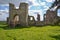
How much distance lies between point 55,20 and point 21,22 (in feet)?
20.1

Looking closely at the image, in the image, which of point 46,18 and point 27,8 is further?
point 46,18

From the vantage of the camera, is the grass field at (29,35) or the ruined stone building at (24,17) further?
the ruined stone building at (24,17)

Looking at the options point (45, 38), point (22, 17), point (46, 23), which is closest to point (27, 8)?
point (22, 17)

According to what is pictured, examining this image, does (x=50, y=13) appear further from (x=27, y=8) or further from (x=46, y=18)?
(x=27, y=8)

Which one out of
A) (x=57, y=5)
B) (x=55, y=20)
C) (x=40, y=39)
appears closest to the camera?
(x=40, y=39)

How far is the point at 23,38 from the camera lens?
46.6ft

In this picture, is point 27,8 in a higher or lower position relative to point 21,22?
higher

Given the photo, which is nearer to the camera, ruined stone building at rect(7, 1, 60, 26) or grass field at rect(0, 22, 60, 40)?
grass field at rect(0, 22, 60, 40)

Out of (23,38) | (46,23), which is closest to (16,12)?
(46,23)

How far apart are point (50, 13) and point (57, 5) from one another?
397cm

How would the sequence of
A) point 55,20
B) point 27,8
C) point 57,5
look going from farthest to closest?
point 57,5 → point 55,20 → point 27,8

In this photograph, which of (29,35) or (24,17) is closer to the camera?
(29,35)

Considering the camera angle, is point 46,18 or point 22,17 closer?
point 22,17

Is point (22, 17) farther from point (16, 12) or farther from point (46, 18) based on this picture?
point (46, 18)
